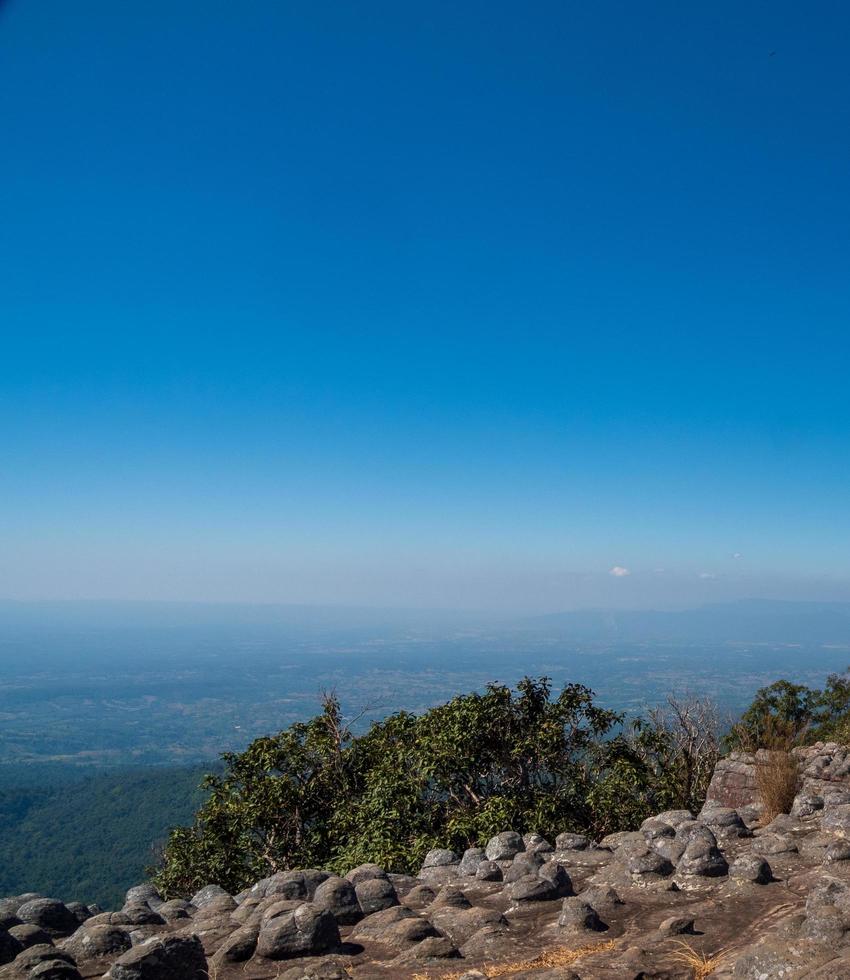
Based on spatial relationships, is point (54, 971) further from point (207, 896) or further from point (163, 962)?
point (207, 896)

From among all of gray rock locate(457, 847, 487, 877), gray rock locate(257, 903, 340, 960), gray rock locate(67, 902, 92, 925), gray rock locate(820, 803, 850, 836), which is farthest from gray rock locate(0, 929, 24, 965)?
gray rock locate(820, 803, 850, 836)

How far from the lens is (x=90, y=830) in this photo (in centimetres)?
9369

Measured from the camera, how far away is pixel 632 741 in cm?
1841

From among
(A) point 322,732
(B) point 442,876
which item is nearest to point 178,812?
(A) point 322,732

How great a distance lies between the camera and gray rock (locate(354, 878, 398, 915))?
A: 7.49 metres

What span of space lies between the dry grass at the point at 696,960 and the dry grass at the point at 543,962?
675mm

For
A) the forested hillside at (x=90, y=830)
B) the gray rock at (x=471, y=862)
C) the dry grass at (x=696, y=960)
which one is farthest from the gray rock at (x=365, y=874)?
the forested hillside at (x=90, y=830)

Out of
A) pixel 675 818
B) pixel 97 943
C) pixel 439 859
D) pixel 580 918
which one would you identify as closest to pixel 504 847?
pixel 439 859

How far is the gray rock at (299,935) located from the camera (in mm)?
6207

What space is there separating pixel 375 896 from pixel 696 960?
3641 mm

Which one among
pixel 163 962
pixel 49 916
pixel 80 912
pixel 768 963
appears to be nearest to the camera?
pixel 768 963

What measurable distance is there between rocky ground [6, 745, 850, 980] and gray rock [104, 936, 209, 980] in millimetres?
12

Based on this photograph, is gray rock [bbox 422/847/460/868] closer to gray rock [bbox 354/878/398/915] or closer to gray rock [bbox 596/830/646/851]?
gray rock [bbox 596/830/646/851]

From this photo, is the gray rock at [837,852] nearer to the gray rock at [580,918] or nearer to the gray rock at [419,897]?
the gray rock at [580,918]
